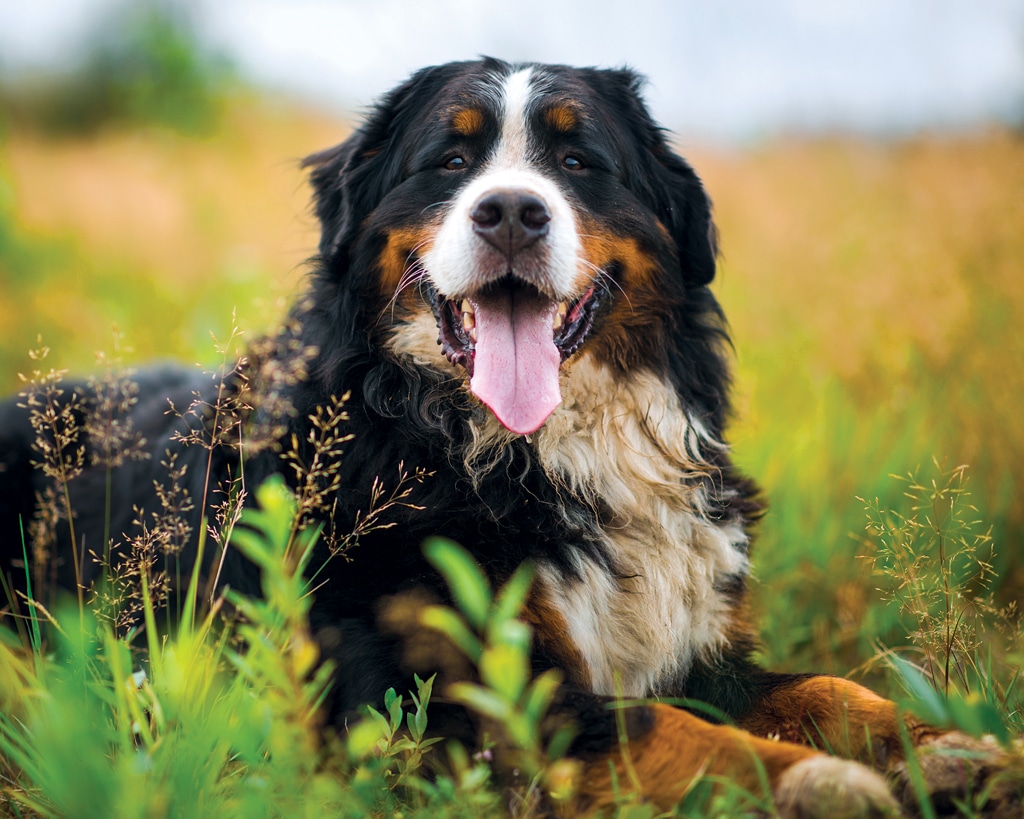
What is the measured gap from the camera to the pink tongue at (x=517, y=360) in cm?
243

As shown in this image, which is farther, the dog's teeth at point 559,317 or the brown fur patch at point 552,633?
the dog's teeth at point 559,317

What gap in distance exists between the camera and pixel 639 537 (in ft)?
8.51

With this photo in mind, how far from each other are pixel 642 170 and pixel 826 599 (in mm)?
1832

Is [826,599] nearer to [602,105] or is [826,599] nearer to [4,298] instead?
[602,105]

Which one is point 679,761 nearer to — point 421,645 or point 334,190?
point 421,645

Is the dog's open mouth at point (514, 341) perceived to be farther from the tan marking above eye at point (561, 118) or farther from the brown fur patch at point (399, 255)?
the tan marking above eye at point (561, 118)

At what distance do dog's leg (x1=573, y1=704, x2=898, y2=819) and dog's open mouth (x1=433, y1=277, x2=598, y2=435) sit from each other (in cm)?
90

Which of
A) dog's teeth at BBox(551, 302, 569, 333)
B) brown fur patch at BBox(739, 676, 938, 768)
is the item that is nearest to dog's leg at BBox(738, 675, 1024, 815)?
brown fur patch at BBox(739, 676, 938, 768)

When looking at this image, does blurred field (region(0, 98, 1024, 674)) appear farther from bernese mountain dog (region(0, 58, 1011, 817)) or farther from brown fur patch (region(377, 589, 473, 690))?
brown fur patch (region(377, 589, 473, 690))

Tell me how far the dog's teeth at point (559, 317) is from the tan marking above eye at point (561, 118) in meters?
0.58

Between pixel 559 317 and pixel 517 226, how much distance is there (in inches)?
13.6

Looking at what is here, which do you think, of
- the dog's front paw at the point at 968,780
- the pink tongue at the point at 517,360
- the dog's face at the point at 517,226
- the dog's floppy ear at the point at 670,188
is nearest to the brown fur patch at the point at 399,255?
the dog's face at the point at 517,226

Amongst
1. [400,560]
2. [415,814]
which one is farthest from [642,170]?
[415,814]

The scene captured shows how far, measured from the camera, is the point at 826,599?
3395 mm
